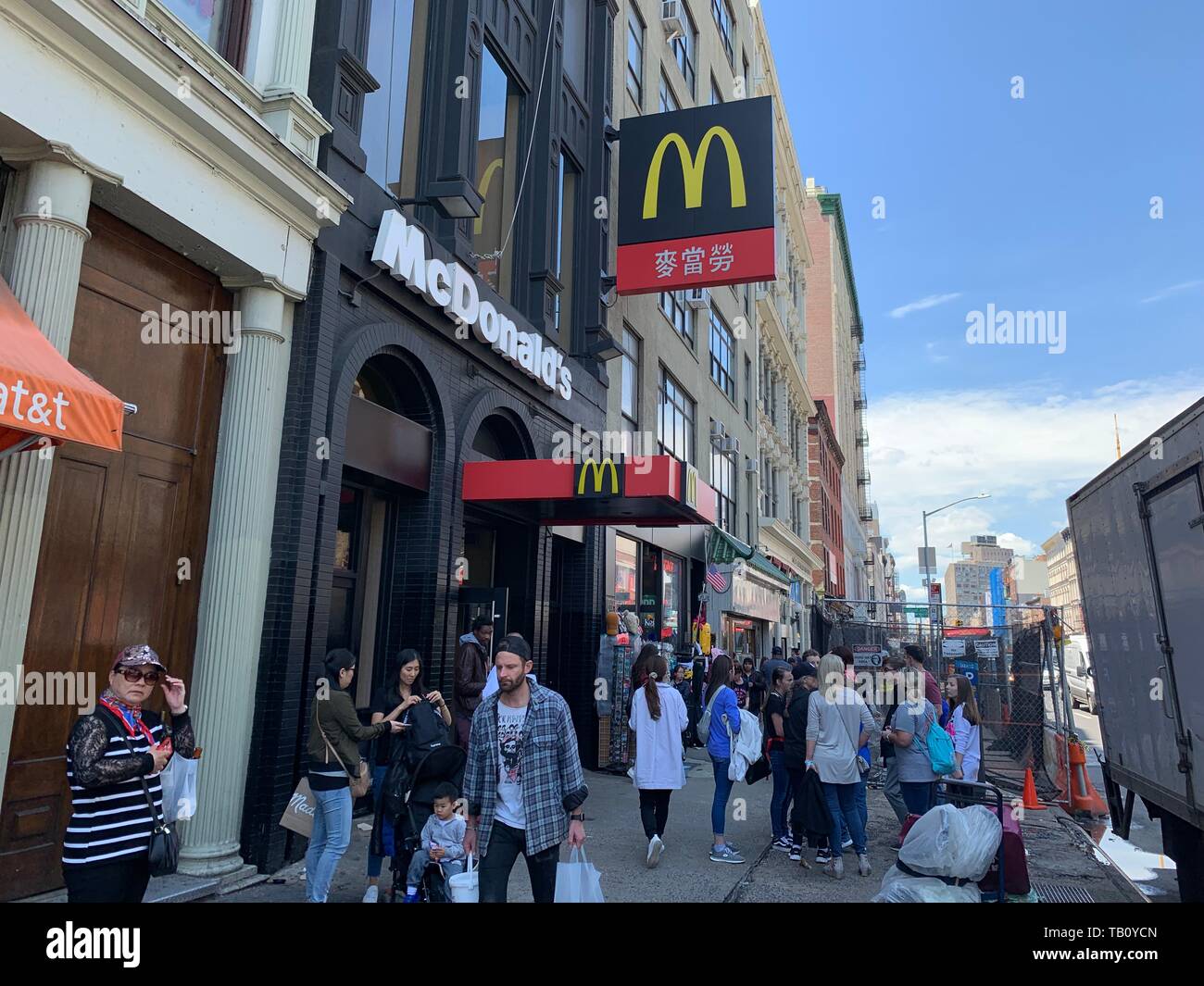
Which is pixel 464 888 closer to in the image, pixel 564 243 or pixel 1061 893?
pixel 1061 893

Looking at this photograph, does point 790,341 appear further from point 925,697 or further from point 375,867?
point 375,867

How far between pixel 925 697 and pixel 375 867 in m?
5.19

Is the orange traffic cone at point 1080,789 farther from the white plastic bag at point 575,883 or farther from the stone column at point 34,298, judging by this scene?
the stone column at point 34,298

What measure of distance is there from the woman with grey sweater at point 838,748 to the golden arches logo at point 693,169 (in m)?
8.82

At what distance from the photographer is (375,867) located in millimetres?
6000

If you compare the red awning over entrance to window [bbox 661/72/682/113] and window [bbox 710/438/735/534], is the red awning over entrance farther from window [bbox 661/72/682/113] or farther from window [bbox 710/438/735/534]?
window [bbox 661/72/682/113]

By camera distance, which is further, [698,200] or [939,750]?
[698,200]

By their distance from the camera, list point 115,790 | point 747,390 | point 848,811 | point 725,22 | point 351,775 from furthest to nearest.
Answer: point 747,390
point 725,22
point 848,811
point 351,775
point 115,790

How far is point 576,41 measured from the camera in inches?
583

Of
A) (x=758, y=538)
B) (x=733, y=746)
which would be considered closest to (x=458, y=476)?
(x=733, y=746)

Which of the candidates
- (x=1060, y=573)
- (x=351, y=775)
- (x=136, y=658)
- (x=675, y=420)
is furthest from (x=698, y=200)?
(x=1060, y=573)

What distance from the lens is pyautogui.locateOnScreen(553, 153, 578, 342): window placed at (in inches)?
543

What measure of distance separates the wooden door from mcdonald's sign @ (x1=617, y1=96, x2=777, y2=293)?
8196 mm

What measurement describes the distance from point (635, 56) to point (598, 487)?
12634mm
